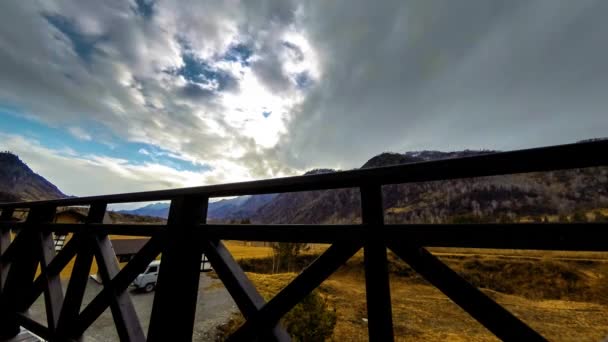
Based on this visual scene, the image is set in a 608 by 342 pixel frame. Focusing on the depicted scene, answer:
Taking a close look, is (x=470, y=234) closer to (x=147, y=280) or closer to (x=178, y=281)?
(x=178, y=281)

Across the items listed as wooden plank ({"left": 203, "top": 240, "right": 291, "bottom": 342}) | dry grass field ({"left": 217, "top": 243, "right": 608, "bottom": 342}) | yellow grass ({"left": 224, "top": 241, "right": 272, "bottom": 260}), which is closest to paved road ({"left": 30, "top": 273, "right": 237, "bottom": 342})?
dry grass field ({"left": 217, "top": 243, "right": 608, "bottom": 342})

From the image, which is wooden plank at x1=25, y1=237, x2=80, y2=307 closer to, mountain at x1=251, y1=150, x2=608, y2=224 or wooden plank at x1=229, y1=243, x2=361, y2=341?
wooden plank at x1=229, y1=243, x2=361, y2=341

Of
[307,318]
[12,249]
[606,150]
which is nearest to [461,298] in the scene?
[606,150]

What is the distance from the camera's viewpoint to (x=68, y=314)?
102 inches

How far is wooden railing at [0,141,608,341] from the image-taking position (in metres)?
0.98

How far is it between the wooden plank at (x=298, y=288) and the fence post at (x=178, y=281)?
Answer: 64cm

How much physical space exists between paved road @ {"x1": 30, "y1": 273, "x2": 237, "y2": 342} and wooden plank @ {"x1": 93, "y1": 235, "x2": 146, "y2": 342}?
7.17 m

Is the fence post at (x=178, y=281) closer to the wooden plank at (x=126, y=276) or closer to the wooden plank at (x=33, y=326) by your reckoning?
the wooden plank at (x=126, y=276)

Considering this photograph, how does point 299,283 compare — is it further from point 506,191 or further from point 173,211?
point 506,191

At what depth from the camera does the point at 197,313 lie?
41.2 feet

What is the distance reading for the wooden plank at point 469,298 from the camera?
971mm

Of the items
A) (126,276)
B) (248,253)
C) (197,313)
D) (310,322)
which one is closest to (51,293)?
(126,276)

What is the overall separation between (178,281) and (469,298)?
5.88 feet

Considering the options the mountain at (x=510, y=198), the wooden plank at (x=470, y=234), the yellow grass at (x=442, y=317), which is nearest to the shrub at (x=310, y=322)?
the yellow grass at (x=442, y=317)
